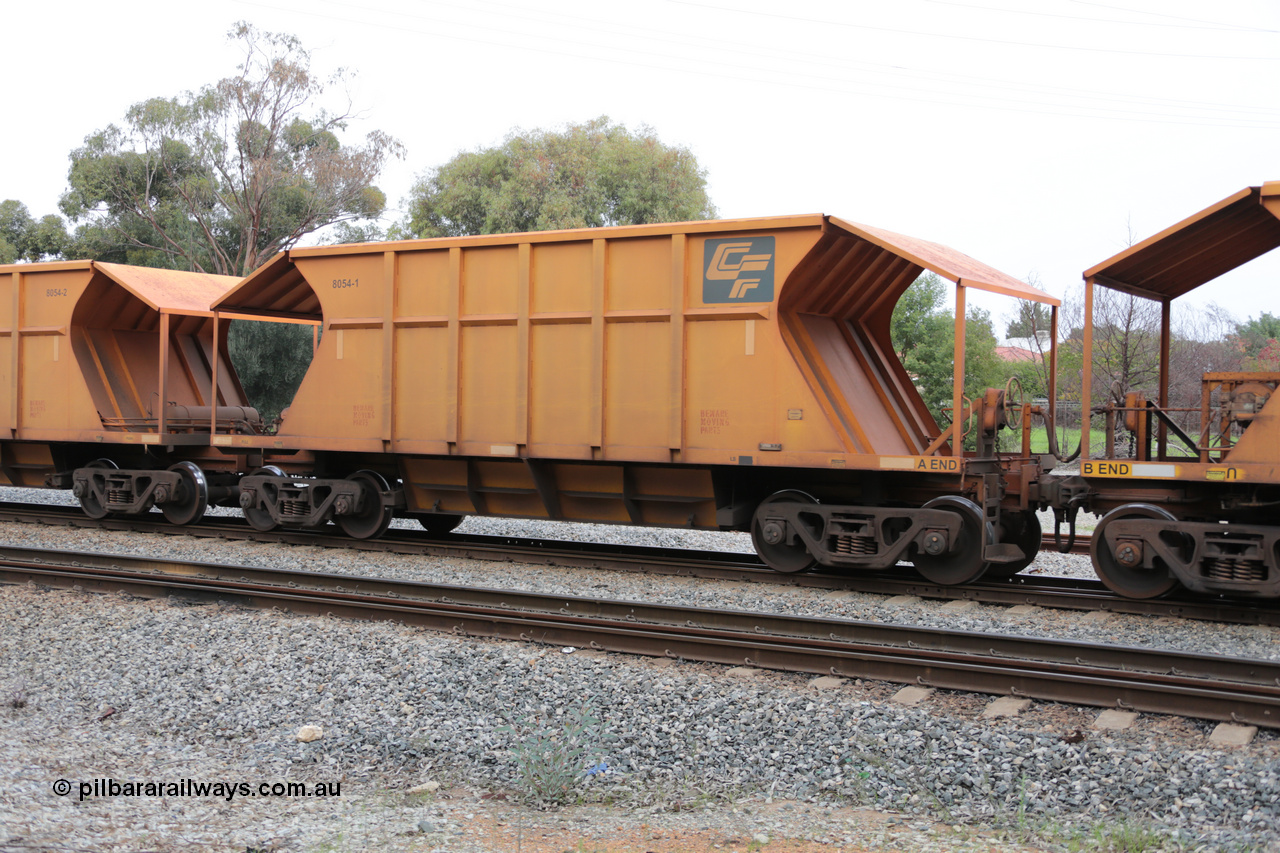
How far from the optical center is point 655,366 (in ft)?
33.0

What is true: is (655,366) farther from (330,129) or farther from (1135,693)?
(330,129)

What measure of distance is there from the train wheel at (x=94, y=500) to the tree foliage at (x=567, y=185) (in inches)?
951

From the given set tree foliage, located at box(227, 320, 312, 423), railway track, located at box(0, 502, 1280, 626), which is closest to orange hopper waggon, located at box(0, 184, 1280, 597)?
railway track, located at box(0, 502, 1280, 626)

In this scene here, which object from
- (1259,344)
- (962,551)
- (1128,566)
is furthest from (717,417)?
(1259,344)

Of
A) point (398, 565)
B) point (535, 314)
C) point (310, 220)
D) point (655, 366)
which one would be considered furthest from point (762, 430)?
point (310, 220)

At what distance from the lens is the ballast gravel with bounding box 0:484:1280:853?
4.45 m

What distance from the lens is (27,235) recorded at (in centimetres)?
4334

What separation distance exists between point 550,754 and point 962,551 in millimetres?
5145

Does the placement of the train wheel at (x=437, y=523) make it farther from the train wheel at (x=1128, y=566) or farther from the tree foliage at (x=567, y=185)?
the tree foliage at (x=567, y=185)

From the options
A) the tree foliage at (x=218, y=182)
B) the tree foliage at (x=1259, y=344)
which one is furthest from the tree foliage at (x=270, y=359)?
the tree foliage at (x=1259, y=344)

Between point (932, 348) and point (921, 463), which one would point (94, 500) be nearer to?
point (921, 463)

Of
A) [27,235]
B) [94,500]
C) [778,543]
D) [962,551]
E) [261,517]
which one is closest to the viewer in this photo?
[962,551]

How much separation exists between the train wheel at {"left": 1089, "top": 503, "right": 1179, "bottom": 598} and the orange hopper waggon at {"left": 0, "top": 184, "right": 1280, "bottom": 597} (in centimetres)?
2

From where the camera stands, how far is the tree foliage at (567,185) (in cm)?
3816
